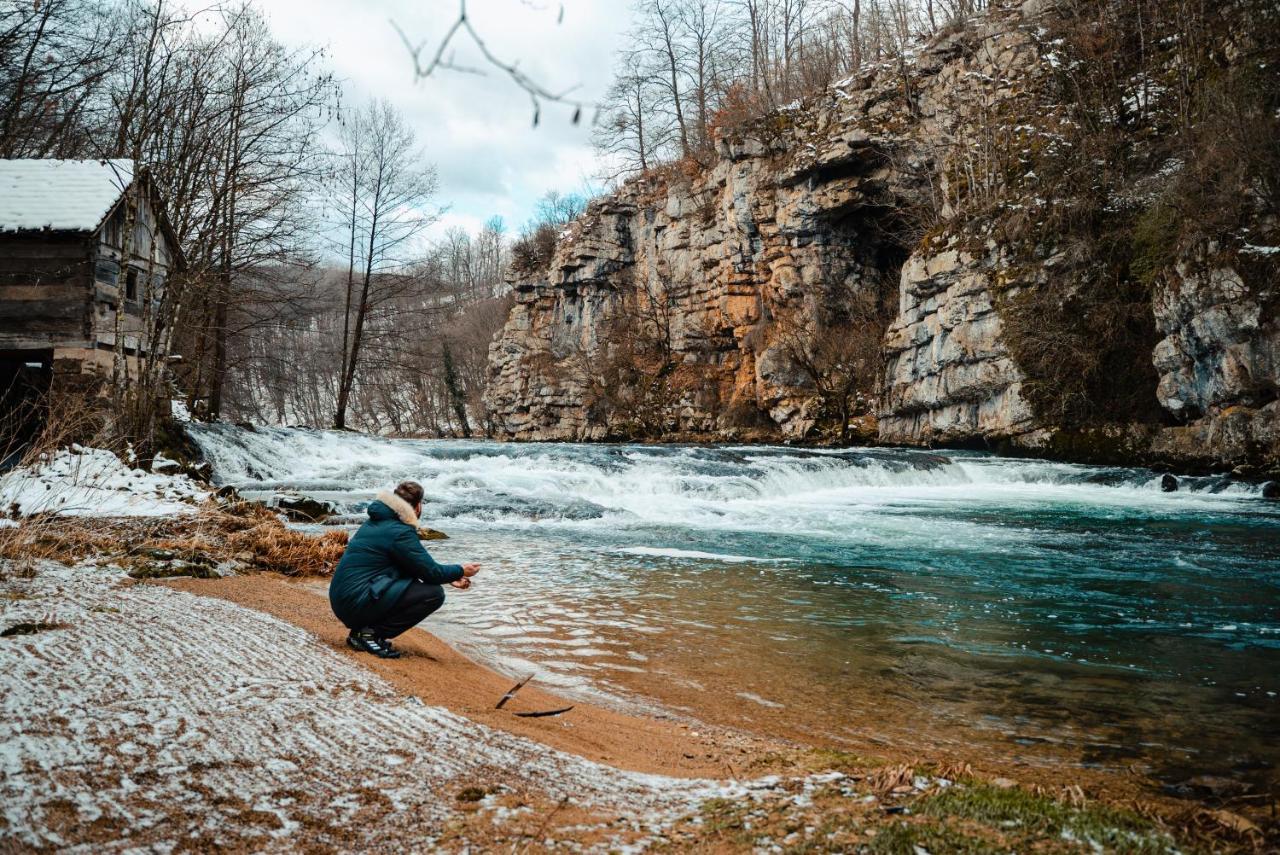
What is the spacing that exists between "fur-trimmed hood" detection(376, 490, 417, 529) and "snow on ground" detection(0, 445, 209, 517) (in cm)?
495

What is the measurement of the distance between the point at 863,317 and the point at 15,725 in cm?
3268

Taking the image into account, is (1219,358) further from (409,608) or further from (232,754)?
(232,754)

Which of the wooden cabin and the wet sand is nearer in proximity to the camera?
the wet sand

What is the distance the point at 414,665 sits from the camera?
16.2ft

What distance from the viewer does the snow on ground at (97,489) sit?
8695 millimetres

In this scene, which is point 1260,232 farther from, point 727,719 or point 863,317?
point 727,719

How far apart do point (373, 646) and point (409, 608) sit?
35 centimetres

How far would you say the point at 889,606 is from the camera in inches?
301

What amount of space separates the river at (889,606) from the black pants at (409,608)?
903mm

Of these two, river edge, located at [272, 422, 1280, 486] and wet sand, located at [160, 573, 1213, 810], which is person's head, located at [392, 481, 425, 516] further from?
river edge, located at [272, 422, 1280, 486]

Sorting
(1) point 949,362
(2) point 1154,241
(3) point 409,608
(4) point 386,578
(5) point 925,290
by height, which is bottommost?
(3) point 409,608

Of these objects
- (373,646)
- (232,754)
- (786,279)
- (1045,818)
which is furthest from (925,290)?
(232,754)

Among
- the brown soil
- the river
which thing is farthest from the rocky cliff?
the brown soil

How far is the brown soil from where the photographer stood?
3.68 metres
